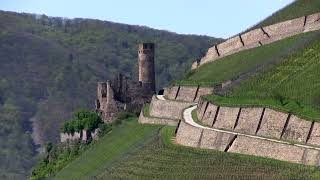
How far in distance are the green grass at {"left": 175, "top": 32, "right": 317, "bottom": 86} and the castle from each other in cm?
533

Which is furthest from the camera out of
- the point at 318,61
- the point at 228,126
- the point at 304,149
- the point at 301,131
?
the point at 318,61

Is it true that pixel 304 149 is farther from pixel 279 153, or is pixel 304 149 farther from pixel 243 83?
pixel 243 83

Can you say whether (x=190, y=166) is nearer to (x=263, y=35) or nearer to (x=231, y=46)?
(x=263, y=35)

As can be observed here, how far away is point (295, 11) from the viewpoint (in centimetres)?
9081

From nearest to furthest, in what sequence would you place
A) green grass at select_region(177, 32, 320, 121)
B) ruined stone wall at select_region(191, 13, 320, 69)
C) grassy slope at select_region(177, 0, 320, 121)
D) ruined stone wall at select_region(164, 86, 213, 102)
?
1. green grass at select_region(177, 32, 320, 121)
2. grassy slope at select_region(177, 0, 320, 121)
3. ruined stone wall at select_region(164, 86, 213, 102)
4. ruined stone wall at select_region(191, 13, 320, 69)

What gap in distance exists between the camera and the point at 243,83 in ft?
218

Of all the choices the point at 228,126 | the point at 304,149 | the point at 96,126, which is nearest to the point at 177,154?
the point at 228,126

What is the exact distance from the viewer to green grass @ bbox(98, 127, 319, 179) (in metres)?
47.1

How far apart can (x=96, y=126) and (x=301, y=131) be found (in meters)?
42.6

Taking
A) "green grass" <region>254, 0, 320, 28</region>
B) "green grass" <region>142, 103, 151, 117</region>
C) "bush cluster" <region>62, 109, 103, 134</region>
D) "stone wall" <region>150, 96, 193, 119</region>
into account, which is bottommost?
"bush cluster" <region>62, 109, 103, 134</region>

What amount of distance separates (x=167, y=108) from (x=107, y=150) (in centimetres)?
469

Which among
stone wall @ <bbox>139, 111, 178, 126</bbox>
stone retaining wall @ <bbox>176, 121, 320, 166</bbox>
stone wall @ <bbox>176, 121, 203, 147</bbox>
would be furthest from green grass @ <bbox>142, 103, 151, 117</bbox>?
stone wall @ <bbox>176, 121, 203, 147</bbox>

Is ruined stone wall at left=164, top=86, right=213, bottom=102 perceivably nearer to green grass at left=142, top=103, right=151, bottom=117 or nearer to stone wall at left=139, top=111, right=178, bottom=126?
green grass at left=142, top=103, right=151, bottom=117

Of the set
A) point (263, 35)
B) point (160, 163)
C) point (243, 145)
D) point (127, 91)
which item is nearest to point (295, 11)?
point (263, 35)
